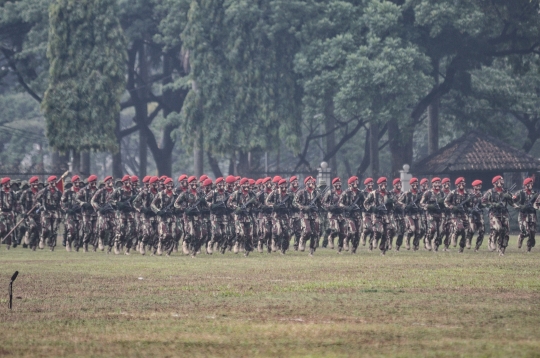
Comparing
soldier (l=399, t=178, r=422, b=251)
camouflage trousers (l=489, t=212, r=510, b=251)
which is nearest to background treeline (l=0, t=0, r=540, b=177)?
soldier (l=399, t=178, r=422, b=251)

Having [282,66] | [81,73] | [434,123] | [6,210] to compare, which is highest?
[282,66]

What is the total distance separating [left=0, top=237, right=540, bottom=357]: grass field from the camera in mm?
12039

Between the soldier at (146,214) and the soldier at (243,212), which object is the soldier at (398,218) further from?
the soldier at (146,214)

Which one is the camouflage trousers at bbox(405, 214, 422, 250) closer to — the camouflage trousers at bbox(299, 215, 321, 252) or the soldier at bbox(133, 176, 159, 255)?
the camouflage trousers at bbox(299, 215, 321, 252)

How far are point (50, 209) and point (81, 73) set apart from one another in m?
16.4

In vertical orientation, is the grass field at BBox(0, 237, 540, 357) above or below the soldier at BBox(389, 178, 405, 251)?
below

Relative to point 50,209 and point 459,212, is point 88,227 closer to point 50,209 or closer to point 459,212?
point 50,209

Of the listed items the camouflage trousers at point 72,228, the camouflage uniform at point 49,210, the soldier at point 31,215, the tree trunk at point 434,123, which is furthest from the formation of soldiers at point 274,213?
the tree trunk at point 434,123

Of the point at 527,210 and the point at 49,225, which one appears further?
A: the point at 49,225

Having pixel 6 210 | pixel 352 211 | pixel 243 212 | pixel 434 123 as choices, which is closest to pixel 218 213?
pixel 243 212

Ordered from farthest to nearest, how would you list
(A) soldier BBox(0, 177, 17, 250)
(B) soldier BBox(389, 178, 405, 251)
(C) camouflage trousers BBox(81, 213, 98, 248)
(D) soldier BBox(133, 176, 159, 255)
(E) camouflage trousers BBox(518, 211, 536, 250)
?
(A) soldier BBox(0, 177, 17, 250)
(C) camouflage trousers BBox(81, 213, 98, 248)
(B) soldier BBox(389, 178, 405, 251)
(D) soldier BBox(133, 176, 159, 255)
(E) camouflage trousers BBox(518, 211, 536, 250)

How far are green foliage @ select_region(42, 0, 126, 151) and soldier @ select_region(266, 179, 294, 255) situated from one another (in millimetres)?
19121

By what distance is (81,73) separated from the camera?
4859cm

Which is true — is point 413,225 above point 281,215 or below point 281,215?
below
